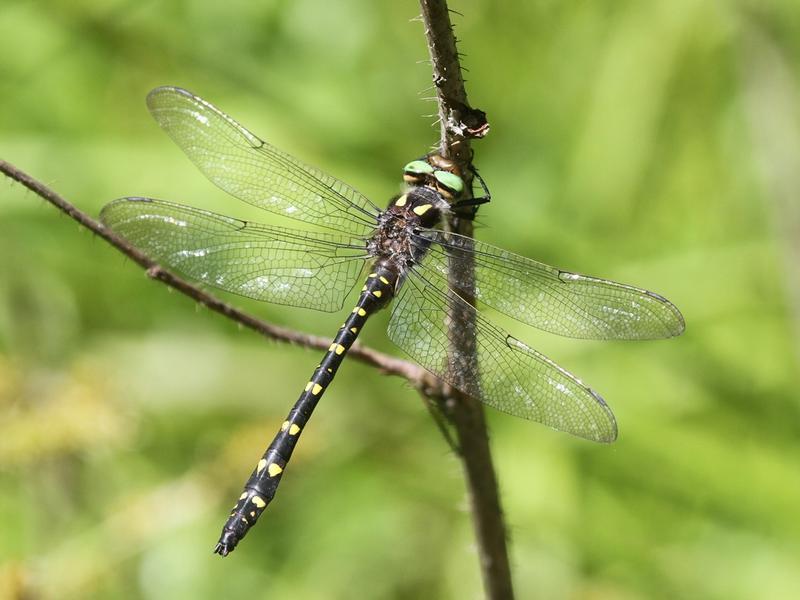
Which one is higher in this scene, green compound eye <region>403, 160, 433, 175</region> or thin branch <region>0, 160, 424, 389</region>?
green compound eye <region>403, 160, 433, 175</region>

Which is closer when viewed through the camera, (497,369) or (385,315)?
(497,369)

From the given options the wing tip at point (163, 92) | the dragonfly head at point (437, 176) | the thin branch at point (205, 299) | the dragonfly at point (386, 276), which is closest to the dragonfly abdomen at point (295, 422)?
the dragonfly at point (386, 276)

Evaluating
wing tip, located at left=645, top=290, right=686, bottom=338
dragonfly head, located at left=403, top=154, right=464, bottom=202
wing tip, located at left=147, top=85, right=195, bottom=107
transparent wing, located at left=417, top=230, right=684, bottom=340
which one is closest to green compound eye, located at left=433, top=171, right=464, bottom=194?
dragonfly head, located at left=403, top=154, right=464, bottom=202

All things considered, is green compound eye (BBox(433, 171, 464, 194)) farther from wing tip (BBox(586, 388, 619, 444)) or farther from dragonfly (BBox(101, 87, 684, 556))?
wing tip (BBox(586, 388, 619, 444))

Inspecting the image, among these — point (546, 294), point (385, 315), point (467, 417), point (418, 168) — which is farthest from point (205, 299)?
point (385, 315)

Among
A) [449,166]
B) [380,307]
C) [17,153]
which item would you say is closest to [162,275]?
[449,166]

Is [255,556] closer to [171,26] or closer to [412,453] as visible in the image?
[412,453]

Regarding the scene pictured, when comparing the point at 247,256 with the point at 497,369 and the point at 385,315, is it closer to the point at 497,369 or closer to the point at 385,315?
the point at 497,369
